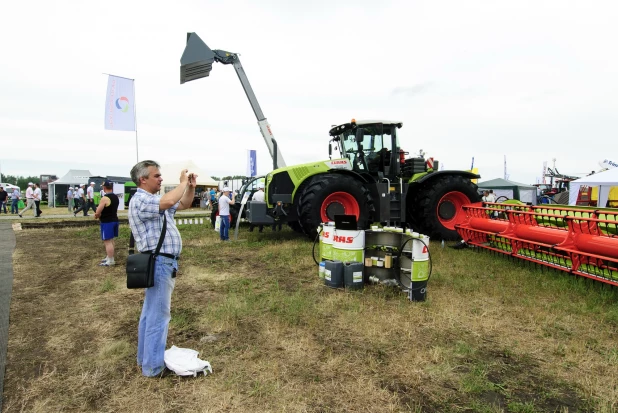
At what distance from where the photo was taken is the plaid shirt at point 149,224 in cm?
263

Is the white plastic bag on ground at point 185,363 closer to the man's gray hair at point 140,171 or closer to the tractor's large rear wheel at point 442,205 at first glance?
the man's gray hair at point 140,171

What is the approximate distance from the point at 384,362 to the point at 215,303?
7.41 feet

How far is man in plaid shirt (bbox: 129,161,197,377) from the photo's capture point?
8.89 ft

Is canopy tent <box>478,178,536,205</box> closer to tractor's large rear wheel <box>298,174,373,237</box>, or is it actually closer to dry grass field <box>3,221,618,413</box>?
tractor's large rear wheel <box>298,174,373,237</box>

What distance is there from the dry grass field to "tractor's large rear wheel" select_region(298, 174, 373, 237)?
185cm

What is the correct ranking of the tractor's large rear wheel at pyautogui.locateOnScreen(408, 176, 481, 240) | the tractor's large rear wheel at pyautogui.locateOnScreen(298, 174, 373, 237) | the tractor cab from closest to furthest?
the tractor's large rear wheel at pyautogui.locateOnScreen(298, 174, 373, 237) → the tractor's large rear wheel at pyautogui.locateOnScreen(408, 176, 481, 240) → the tractor cab

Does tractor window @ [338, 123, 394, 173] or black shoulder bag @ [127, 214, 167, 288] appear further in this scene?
tractor window @ [338, 123, 394, 173]

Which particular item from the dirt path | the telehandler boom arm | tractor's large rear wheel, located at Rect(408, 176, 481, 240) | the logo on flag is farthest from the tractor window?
the logo on flag

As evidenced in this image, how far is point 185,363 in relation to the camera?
281 centimetres

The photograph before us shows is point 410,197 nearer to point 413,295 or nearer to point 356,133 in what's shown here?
point 356,133

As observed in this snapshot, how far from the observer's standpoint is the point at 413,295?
434 cm

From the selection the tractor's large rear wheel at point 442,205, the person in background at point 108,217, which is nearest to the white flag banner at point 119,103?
the person in background at point 108,217

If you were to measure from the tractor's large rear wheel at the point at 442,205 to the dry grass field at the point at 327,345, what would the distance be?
240cm

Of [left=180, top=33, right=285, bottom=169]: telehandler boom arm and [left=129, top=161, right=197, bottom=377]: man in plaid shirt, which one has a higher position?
[left=180, top=33, right=285, bottom=169]: telehandler boom arm
